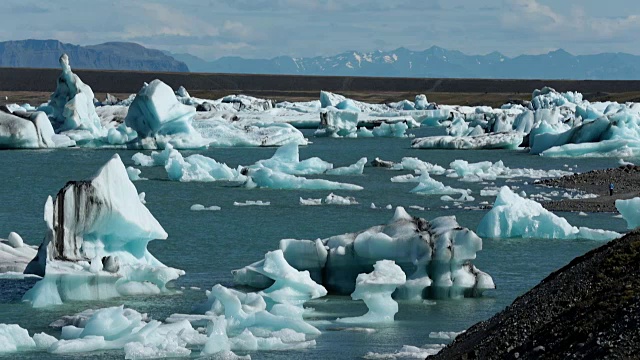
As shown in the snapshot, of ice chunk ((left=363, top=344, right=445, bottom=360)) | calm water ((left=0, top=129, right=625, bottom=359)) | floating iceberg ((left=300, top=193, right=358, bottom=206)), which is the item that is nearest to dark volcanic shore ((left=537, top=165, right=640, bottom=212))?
calm water ((left=0, top=129, right=625, bottom=359))

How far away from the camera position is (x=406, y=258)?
14336 millimetres

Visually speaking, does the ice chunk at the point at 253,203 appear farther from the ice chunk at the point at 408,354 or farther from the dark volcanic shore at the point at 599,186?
the ice chunk at the point at 408,354

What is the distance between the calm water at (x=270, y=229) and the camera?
42.9ft

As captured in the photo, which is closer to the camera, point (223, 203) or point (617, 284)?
point (617, 284)

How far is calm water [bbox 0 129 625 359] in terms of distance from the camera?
42.9 ft

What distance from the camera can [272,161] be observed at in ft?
103

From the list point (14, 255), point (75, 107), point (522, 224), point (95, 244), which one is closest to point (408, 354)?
point (95, 244)

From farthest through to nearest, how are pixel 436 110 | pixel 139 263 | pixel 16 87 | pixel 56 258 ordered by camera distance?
pixel 16 87 < pixel 436 110 < pixel 139 263 < pixel 56 258

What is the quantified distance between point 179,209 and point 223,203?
146 centimetres

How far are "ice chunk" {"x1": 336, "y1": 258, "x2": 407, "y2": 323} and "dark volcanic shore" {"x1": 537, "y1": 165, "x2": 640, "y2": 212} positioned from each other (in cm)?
1145

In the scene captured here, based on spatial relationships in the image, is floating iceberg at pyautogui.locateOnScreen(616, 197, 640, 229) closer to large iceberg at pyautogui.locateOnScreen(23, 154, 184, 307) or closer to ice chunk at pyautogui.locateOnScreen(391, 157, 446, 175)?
large iceberg at pyautogui.locateOnScreen(23, 154, 184, 307)

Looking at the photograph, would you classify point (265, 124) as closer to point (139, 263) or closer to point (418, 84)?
point (139, 263)

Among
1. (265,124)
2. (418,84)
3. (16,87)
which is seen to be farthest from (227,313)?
(418,84)

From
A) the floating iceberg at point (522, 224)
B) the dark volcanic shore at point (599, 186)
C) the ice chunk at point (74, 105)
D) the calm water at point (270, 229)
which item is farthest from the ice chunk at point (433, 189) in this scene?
the ice chunk at point (74, 105)
